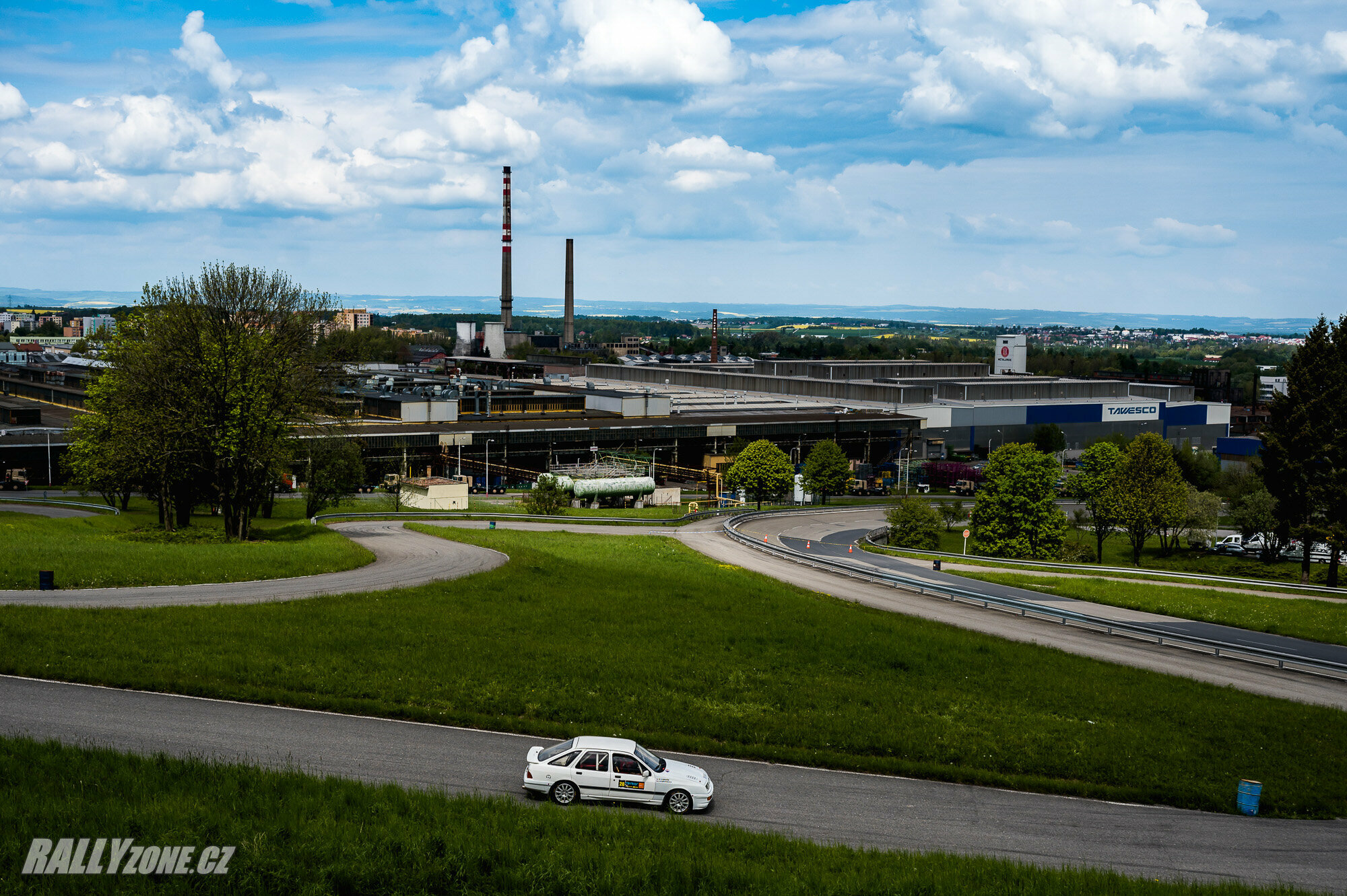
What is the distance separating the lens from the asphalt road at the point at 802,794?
58.2 ft

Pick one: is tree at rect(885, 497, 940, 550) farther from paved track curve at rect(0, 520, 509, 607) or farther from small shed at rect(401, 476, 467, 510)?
small shed at rect(401, 476, 467, 510)

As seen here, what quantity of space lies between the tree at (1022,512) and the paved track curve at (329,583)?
3518cm

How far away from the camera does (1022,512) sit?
210 feet

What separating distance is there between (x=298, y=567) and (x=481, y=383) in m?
106

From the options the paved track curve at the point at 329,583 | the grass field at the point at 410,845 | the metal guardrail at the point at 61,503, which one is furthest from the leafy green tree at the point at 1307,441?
the metal guardrail at the point at 61,503

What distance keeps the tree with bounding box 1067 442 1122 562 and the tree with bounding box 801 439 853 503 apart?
19.5 metres

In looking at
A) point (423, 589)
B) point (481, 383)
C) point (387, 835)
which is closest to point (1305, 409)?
point (423, 589)

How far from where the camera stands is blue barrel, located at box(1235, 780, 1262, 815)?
20.5 metres

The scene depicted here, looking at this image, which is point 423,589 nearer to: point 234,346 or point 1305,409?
point 234,346

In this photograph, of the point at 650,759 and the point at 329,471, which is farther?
the point at 329,471

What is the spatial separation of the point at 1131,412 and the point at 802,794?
133m

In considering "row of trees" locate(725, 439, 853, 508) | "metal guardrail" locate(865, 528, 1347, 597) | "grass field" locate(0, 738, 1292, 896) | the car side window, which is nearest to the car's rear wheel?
"grass field" locate(0, 738, 1292, 896)

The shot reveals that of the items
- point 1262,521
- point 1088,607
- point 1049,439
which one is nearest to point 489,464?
point 1262,521

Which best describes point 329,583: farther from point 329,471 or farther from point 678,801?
point 329,471
